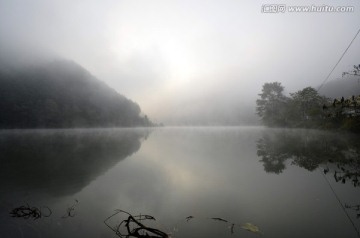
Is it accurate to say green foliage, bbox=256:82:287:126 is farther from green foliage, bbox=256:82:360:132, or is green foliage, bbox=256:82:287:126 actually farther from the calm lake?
the calm lake

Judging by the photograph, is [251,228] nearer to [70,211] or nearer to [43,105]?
[70,211]

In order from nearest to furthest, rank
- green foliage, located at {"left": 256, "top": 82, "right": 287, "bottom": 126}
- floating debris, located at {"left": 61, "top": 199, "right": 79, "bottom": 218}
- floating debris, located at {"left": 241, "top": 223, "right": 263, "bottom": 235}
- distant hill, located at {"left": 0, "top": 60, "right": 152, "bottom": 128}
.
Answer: floating debris, located at {"left": 241, "top": 223, "right": 263, "bottom": 235}, floating debris, located at {"left": 61, "top": 199, "right": 79, "bottom": 218}, green foliage, located at {"left": 256, "top": 82, "right": 287, "bottom": 126}, distant hill, located at {"left": 0, "top": 60, "right": 152, "bottom": 128}

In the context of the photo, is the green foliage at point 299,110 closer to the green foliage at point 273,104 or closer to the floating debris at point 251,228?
the green foliage at point 273,104

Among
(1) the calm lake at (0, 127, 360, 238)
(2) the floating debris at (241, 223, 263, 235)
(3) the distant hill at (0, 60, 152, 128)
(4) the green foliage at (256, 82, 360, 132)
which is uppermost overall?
(3) the distant hill at (0, 60, 152, 128)

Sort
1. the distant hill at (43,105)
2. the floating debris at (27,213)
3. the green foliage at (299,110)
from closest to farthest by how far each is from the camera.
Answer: the floating debris at (27,213) → the green foliage at (299,110) → the distant hill at (43,105)

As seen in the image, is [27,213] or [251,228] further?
[27,213]

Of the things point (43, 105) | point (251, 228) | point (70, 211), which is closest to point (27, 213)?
point (70, 211)

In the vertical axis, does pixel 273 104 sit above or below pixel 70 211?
above

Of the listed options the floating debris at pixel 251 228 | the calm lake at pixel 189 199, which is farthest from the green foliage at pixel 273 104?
the floating debris at pixel 251 228

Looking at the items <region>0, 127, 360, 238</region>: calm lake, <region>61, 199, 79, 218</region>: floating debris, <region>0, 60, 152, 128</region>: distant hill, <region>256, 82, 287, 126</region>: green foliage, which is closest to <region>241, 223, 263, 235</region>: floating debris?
<region>0, 127, 360, 238</region>: calm lake

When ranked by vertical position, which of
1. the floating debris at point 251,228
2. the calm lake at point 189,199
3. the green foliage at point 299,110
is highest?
the green foliage at point 299,110

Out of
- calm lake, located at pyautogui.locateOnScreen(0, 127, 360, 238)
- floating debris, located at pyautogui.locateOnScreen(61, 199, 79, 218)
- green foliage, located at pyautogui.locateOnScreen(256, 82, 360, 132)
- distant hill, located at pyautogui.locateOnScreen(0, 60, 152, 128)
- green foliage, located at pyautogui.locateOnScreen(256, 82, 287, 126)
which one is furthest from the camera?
distant hill, located at pyautogui.locateOnScreen(0, 60, 152, 128)

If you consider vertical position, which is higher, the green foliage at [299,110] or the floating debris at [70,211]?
the green foliage at [299,110]

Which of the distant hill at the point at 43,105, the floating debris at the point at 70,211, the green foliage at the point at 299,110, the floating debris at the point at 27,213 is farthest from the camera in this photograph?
the distant hill at the point at 43,105
